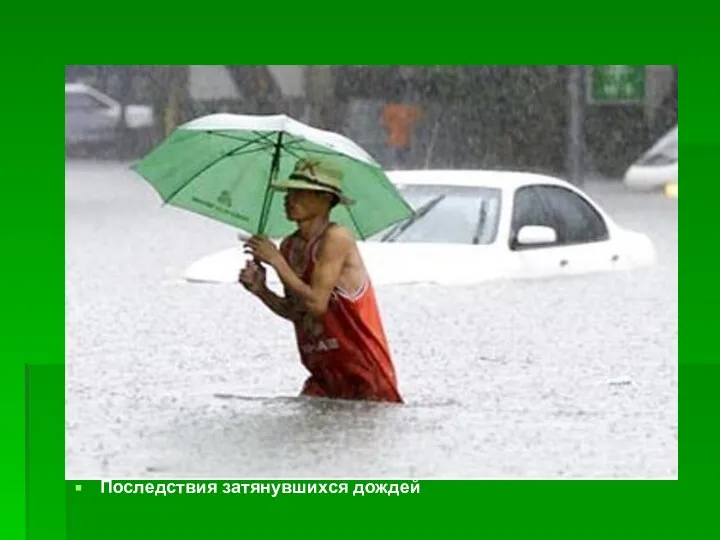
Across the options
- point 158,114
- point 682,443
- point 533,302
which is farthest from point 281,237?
point 158,114

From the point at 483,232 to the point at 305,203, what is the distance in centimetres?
573

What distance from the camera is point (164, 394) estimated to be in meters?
9.91

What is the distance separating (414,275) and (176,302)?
5.47 feet

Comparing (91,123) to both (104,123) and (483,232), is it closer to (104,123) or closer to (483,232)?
(104,123)

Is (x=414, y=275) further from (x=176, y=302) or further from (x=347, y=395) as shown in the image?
(x=347, y=395)

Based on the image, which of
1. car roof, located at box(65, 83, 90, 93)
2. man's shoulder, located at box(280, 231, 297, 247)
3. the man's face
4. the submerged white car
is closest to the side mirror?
the submerged white car

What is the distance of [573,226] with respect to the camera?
14.3m

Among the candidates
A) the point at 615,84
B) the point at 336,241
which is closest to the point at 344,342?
the point at 336,241

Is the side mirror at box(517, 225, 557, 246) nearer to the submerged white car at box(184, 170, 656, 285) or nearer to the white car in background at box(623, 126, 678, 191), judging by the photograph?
the submerged white car at box(184, 170, 656, 285)

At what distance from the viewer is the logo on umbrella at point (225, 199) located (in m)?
8.36

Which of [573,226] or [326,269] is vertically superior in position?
[573,226]

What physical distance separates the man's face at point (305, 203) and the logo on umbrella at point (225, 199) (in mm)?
401

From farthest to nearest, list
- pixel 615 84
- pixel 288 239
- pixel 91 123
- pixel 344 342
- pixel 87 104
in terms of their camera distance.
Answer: pixel 91 123, pixel 87 104, pixel 615 84, pixel 344 342, pixel 288 239

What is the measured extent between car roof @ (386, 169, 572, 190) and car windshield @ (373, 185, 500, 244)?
0.14ft
